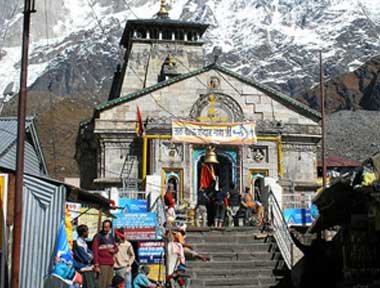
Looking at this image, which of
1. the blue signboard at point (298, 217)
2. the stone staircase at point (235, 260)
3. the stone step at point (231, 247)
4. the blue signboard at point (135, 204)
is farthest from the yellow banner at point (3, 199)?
the blue signboard at point (298, 217)

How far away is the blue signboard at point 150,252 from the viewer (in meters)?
16.8

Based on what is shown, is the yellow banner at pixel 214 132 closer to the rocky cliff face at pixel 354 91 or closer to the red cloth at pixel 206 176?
the red cloth at pixel 206 176

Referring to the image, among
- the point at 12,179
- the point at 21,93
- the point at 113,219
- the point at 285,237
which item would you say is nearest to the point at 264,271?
the point at 285,237

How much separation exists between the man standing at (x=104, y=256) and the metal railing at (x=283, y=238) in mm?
5321

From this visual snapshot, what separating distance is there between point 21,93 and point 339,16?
16363cm

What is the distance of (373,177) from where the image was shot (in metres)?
12.4

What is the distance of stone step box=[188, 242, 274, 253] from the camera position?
1855cm

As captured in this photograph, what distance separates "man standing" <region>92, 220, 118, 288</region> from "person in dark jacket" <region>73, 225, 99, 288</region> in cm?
15

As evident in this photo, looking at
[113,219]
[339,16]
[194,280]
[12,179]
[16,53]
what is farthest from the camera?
[16,53]

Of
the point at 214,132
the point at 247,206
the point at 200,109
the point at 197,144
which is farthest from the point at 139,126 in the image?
the point at 247,206

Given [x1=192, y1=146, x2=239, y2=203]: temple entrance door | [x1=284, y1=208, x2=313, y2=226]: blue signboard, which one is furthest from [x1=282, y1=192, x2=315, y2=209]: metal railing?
[x1=192, y1=146, x2=239, y2=203]: temple entrance door

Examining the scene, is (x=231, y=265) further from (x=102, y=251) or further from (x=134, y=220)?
(x=102, y=251)

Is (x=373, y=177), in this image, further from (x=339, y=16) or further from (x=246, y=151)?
(x=339, y=16)

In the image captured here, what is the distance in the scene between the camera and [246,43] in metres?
165
